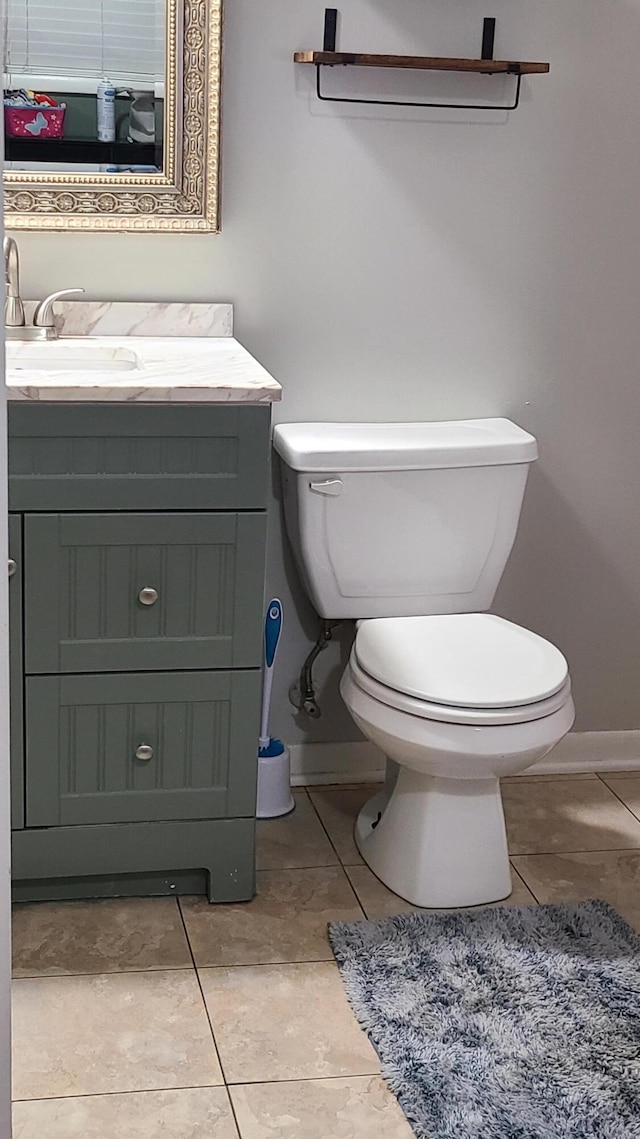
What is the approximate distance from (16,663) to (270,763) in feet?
2.19

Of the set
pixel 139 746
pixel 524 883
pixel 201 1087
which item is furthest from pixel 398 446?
pixel 201 1087

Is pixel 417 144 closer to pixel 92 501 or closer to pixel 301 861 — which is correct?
pixel 92 501

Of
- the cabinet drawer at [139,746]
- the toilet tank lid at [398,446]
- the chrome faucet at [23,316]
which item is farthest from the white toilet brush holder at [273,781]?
the chrome faucet at [23,316]

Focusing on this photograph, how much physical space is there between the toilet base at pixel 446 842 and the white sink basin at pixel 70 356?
899 mm

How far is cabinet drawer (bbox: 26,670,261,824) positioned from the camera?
2010 mm

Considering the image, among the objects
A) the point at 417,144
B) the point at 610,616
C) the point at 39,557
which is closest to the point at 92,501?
the point at 39,557

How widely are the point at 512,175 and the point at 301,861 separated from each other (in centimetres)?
138

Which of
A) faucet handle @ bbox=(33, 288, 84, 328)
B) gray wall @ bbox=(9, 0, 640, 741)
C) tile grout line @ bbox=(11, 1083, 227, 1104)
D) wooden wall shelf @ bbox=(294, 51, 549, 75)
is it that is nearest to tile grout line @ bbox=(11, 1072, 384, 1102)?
tile grout line @ bbox=(11, 1083, 227, 1104)

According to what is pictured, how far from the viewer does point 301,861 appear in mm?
2334

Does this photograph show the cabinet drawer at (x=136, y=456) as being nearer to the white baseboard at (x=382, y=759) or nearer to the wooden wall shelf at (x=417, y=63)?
the wooden wall shelf at (x=417, y=63)

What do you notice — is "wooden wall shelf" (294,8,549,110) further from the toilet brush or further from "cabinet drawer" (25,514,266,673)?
the toilet brush

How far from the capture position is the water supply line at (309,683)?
2.49 m

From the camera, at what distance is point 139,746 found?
2049mm

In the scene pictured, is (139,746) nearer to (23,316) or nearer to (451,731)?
(451,731)
